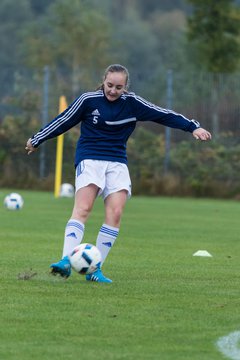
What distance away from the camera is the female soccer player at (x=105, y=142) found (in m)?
8.91

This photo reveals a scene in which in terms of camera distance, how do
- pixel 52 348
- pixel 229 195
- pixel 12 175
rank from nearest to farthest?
pixel 52 348, pixel 229 195, pixel 12 175

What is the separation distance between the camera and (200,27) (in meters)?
31.6

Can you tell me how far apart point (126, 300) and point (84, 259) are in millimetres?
708

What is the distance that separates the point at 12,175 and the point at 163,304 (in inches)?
785

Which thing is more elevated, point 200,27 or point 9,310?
point 200,27

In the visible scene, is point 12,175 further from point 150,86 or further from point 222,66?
point 222,66

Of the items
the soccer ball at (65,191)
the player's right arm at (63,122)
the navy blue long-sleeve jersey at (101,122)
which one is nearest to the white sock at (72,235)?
the navy blue long-sleeve jersey at (101,122)

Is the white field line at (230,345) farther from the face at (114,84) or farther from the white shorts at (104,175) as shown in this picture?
the face at (114,84)

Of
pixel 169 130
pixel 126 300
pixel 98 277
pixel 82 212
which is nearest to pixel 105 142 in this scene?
pixel 82 212

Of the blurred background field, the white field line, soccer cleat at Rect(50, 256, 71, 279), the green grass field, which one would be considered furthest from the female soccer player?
the blurred background field

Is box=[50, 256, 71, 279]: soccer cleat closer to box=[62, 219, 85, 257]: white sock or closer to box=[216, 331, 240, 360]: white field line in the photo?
box=[62, 219, 85, 257]: white sock

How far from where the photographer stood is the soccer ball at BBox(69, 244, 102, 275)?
8383mm

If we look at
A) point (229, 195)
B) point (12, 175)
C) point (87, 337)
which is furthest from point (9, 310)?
point (12, 175)

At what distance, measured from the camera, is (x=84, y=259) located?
839 centimetres
